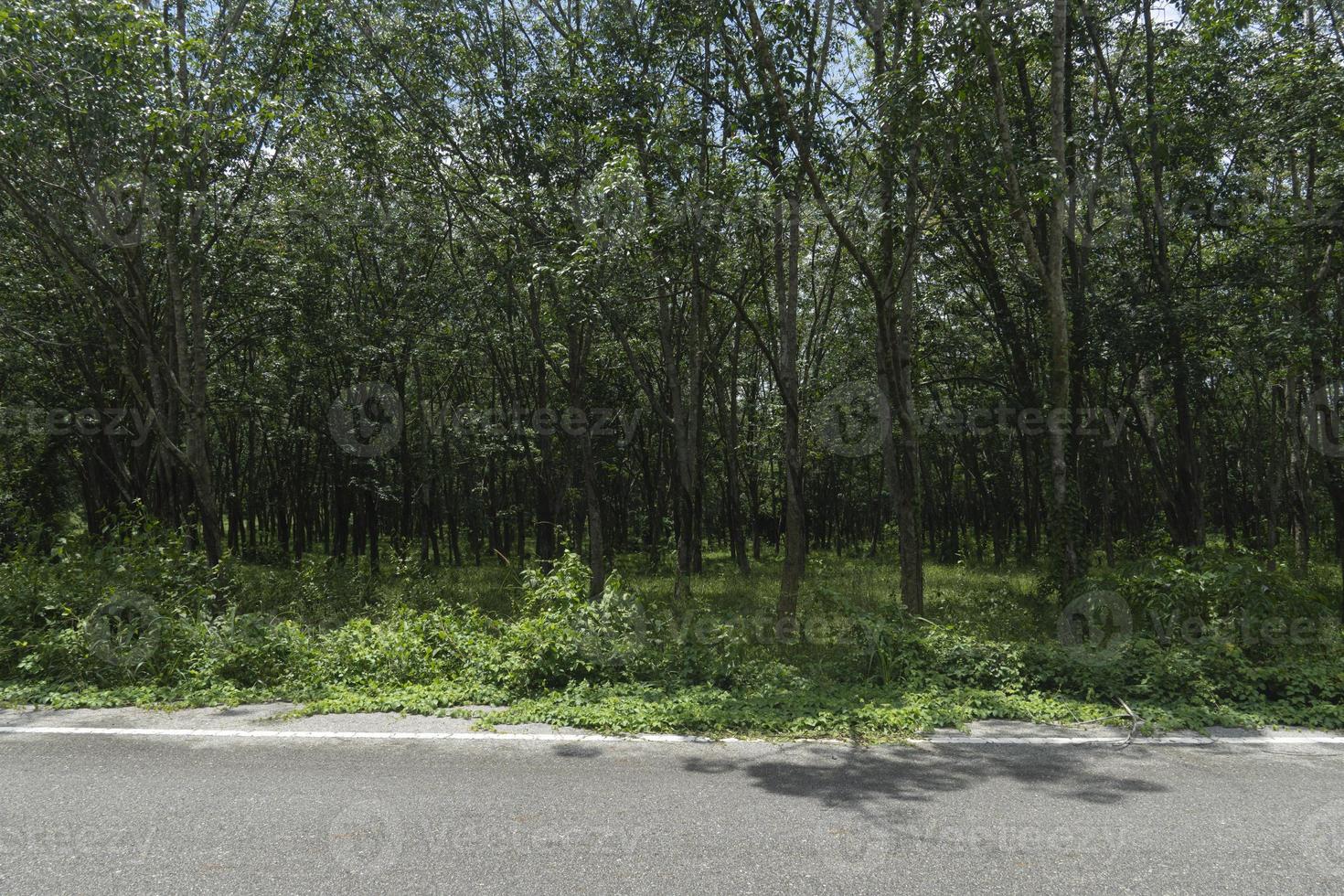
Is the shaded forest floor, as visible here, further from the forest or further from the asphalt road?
the asphalt road

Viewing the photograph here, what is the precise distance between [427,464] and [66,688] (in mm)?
14014

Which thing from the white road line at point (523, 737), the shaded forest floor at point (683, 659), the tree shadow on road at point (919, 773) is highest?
the shaded forest floor at point (683, 659)

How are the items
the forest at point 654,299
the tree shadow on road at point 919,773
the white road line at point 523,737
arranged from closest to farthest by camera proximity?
the tree shadow on road at point 919,773
the white road line at point 523,737
the forest at point 654,299

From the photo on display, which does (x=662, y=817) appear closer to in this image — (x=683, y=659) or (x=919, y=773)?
(x=919, y=773)

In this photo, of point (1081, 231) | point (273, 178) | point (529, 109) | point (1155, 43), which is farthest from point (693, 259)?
point (1081, 231)

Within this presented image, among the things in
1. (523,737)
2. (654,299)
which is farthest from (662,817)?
(654,299)

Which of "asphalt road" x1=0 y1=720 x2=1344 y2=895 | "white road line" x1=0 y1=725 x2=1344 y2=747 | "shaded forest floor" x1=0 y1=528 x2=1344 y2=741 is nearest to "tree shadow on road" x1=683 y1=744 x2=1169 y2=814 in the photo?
"asphalt road" x1=0 y1=720 x2=1344 y2=895

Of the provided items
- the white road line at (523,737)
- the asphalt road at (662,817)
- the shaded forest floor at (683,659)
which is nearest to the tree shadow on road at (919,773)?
the asphalt road at (662,817)

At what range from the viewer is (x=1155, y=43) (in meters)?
14.0

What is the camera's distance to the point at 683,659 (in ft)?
25.7

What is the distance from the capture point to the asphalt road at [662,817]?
4.02 m

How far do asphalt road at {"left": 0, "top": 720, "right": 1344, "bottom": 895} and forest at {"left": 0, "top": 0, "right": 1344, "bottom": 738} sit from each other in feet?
2.89

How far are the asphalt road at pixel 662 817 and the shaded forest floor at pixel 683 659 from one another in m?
0.74

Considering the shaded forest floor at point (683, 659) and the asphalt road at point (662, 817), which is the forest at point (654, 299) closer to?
the shaded forest floor at point (683, 659)
